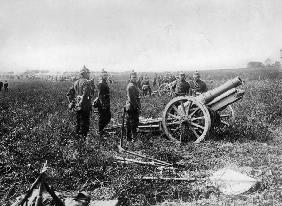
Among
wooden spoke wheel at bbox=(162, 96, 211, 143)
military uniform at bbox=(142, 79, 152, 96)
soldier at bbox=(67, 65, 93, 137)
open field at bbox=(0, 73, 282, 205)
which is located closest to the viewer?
open field at bbox=(0, 73, 282, 205)

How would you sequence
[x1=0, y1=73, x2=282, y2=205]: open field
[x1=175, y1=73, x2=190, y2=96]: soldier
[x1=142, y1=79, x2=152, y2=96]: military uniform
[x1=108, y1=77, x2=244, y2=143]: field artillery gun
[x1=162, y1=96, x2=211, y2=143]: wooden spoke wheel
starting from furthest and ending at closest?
[x1=142, y1=79, x2=152, y2=96]: military uniform → [x1=175, y1=73, x2=190, y2=96]: soldier → [x1=108, y1=77, x2=244, y2=143]: field artillery gun → [x1=162, y1=96, x2=211, y2=143]: wooden spoke wheel → [x1=0, y1=73, x2=282, y2=205]: open field

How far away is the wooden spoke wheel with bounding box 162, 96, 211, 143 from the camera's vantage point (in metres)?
8.34

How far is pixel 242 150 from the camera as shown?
755cm

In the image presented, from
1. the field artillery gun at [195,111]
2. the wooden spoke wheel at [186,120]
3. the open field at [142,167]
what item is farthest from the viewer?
the field artillery gun at [195,111]

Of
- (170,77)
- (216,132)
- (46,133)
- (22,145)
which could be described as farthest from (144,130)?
(170,77)

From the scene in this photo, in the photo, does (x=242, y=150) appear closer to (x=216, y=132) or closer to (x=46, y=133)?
(x=216, y=132)

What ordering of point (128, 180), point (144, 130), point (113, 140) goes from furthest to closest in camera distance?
point (144, 130), point (113, 140), point (128, 180)

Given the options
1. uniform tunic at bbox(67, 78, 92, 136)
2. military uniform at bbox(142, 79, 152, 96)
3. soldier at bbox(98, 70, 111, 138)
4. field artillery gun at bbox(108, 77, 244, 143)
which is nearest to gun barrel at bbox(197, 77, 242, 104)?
field artillery gun at bbox(108, 77, 244, 143)

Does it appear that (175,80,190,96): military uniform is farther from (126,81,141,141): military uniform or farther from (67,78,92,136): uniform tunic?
(67,78,92,136): uniform tunic

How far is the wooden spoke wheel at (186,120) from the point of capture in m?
8.34

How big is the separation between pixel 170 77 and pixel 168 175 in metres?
23.2

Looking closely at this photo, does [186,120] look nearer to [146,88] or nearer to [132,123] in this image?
[132,123]

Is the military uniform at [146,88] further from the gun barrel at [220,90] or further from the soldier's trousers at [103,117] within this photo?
the gun barrel at [220,90]

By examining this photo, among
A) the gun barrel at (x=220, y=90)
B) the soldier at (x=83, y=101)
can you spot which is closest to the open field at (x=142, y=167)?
the soldier at (x=83, y=101)
